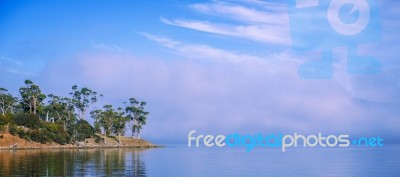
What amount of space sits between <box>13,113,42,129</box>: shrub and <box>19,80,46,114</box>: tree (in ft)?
55.6

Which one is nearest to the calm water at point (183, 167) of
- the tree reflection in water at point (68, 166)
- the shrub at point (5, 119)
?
the tree reflection in water at point (68, 166)

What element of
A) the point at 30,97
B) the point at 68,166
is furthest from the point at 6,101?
the point at 68,166

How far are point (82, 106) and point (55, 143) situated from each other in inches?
1442

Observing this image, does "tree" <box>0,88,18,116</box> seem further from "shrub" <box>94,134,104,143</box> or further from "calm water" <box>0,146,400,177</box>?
"calm water" <box>0,146,400,177</box>

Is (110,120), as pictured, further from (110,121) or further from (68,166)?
(68,166)

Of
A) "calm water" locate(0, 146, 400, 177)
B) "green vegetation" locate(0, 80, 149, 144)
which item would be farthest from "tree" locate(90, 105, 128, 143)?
"calm water" locate(0, 146, 400, 177)

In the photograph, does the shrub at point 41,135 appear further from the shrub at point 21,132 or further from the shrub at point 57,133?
the shrub at point 21,132

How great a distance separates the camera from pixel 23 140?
5005 inches

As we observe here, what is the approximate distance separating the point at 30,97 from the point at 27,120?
20.8m

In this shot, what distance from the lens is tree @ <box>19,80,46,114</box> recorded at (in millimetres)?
150875

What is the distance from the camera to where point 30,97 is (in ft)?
497

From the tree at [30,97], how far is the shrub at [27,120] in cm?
1695

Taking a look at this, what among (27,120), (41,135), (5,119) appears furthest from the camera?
(41,135)

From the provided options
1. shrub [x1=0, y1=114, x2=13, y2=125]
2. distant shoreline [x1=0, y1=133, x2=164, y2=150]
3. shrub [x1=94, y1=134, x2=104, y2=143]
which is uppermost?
shrub [x1=0, y1=114, x2=13, y2=125]
